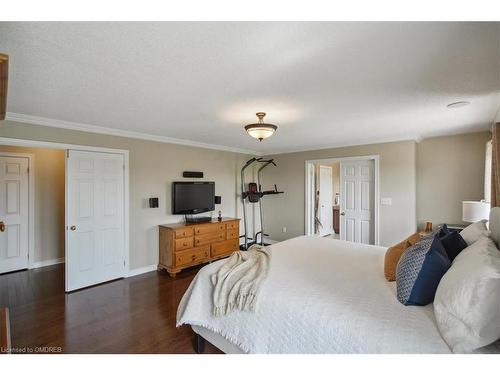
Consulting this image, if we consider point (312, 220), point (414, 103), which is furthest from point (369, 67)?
point (312, 220)

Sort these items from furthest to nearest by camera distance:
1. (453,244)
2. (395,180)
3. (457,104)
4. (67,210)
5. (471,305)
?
(395,180)
(67,210)
(457,104)
(453,244)
(471,305)

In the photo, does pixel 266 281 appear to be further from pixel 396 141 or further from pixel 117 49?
pixel 396 141

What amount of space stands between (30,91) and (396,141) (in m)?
4.91

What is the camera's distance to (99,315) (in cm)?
278

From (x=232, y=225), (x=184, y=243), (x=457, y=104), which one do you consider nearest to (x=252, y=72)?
(x=457, y=104)

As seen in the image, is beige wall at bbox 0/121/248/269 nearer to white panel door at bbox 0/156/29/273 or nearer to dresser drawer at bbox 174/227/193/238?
dresser drawer at bbox 174/227/193/238

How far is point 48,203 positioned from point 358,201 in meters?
5.73

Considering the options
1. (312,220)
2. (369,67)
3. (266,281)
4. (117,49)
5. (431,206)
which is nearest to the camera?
(117,49)

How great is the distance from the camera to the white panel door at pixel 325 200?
6617 millimetres

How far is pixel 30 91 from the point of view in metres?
2.28

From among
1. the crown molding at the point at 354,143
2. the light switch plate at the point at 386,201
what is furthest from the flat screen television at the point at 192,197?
the light switch plate at the point at 386,201

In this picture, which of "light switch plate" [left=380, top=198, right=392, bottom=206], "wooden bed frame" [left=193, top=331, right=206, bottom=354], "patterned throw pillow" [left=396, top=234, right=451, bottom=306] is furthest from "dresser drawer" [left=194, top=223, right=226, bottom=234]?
"patterned throw pillow" [left=396, top=234, right=451, bottom=306]

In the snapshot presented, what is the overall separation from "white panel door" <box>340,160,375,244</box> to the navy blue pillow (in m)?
2.90

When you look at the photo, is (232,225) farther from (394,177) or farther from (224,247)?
(394,177)
